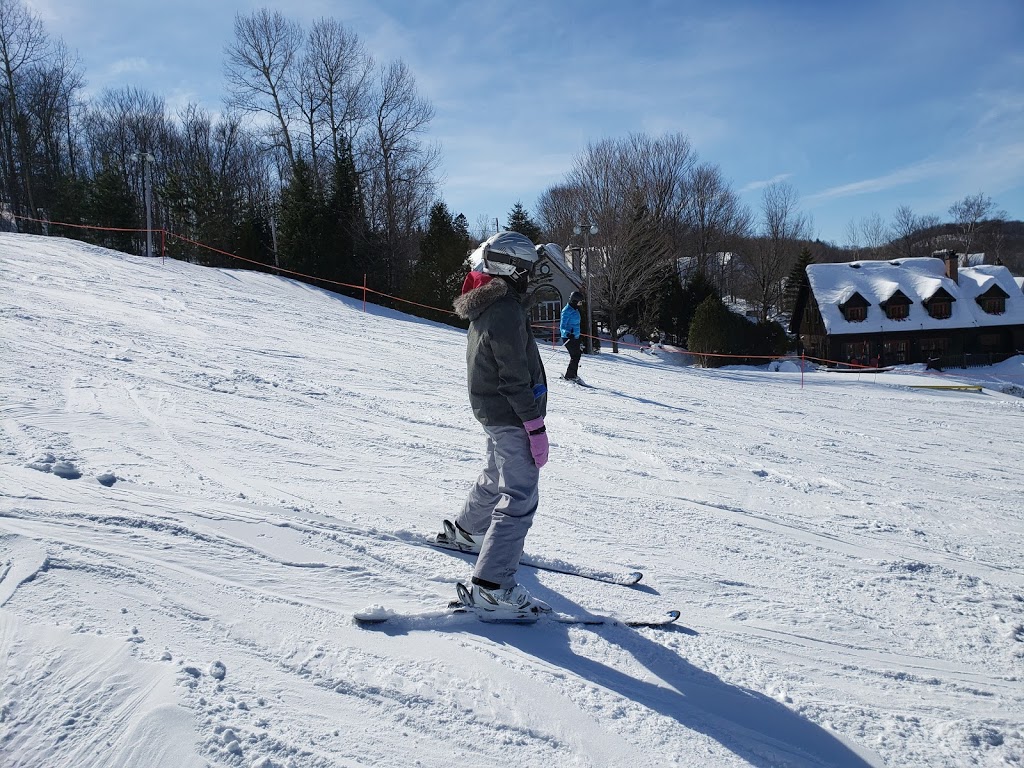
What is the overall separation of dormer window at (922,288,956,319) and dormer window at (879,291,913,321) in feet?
3.73

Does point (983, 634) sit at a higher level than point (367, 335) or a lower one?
lower

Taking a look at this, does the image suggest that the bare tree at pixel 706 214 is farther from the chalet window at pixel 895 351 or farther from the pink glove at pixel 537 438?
the pink glove at pixel 537 438

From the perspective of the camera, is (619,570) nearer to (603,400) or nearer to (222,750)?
(222,750)

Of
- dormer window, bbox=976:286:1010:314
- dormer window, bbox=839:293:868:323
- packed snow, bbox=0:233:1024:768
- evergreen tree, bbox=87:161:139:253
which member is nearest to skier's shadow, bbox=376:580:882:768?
packed snow, bbox=0:233:1024:768

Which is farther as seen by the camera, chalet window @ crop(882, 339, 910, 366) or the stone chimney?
the stone chimney

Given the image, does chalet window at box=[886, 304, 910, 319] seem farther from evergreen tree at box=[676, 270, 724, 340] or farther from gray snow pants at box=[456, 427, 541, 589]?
gray snow pants at box=[456, 427, 541, 589]

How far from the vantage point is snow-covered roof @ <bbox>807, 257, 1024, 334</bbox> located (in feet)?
119

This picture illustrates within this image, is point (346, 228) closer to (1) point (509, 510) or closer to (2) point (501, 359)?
(2) point (501, 359)

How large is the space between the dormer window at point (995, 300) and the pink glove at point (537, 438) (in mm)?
44549

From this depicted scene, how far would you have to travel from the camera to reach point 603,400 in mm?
9461

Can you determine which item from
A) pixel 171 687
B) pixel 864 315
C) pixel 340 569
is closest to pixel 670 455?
pixel 340 569

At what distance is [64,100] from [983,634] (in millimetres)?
55236

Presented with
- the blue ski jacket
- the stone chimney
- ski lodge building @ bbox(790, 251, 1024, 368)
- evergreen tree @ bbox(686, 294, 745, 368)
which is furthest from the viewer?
the stone chimney

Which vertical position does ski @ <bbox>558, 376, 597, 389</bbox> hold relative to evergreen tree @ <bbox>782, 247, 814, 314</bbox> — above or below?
below
